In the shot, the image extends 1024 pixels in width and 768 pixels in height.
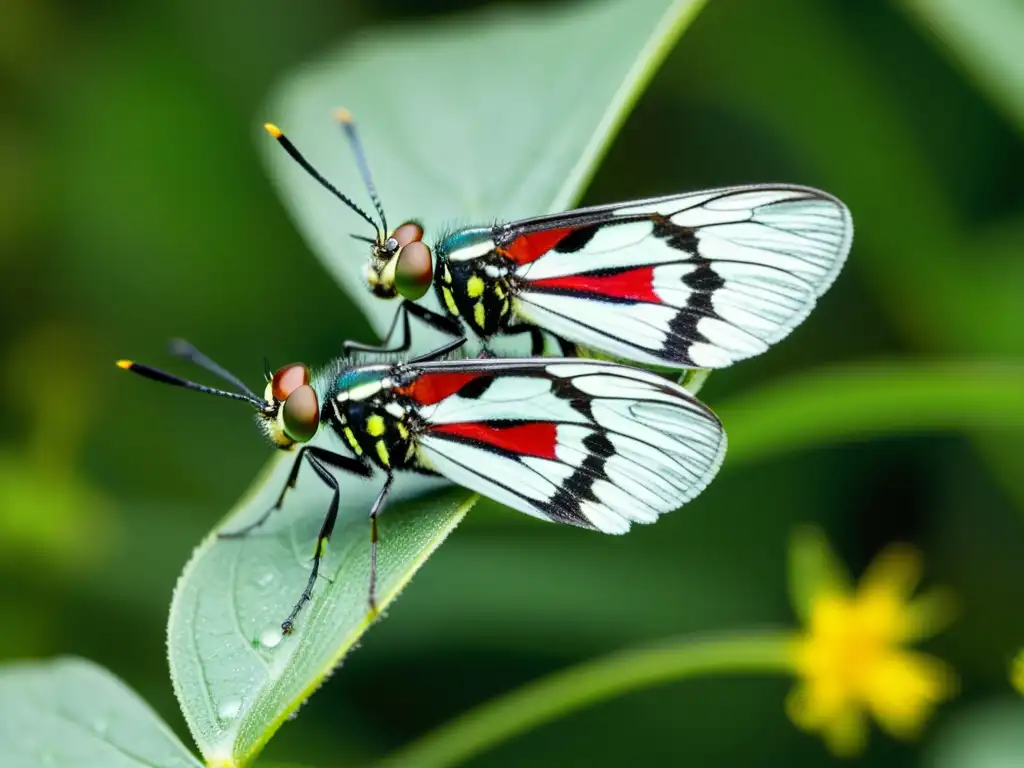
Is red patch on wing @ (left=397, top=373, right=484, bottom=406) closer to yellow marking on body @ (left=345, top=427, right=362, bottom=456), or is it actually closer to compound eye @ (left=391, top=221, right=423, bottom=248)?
yellow marking on body @ (left=345, top=427, right=362, bottom=456)

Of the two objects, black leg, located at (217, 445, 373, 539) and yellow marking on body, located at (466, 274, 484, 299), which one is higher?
yellow marking on body, located at (466, 274, 484, 299)

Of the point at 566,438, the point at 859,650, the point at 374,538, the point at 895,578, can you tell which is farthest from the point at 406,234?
the point at 895,578

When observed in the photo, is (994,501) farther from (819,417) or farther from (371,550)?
(371,550)

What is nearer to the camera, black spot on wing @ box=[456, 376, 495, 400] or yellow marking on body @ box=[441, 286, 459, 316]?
black spot on wing @ box=[456, 376, 495, 400]

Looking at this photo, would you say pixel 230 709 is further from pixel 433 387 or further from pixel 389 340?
pixel 389 340

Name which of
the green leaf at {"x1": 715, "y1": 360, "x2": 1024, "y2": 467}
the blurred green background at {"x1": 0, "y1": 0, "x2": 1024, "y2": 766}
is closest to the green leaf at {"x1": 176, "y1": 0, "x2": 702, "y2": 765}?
the green leaf at {"x1": 715, "y1": 360, "x2": 1024, "y2": 467}

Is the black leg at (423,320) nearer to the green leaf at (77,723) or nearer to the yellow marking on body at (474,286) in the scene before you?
the yellow marking on body at (474,286)

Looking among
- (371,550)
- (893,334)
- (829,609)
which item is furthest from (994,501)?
(371,550)
